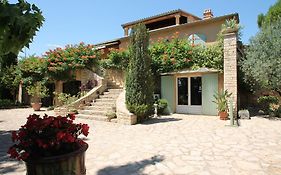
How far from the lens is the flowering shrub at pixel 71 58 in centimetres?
1590

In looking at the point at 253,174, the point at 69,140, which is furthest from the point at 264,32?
the point at 69,140

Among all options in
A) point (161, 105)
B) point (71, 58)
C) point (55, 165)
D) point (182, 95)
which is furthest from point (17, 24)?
point (71, 58)

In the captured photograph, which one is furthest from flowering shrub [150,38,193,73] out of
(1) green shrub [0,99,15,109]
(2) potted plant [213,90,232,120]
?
(1) green shrub [0,99,15,109]

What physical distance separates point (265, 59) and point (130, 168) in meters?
9.38

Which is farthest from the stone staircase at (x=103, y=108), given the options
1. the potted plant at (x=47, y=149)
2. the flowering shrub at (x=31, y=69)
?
the potted plant at (x=47, y=149)

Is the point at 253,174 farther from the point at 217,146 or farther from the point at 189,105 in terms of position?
the point at 189,105

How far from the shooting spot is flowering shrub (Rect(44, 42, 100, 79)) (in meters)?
15.9

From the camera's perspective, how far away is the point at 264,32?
1162 centimetres

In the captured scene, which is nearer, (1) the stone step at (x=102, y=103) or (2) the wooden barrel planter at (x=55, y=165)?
(2) the wooden barrel planter at (x=55, y=165)

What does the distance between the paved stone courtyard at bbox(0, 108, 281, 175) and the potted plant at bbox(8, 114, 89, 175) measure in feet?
4.67

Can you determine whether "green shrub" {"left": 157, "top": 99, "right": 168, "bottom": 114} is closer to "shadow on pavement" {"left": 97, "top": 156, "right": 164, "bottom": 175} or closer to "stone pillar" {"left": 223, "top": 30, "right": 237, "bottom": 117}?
"stone pillar" {"left": 223, "top": 30, "right": 237, "bottom": 117}

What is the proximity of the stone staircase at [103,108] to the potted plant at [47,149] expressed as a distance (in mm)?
7633

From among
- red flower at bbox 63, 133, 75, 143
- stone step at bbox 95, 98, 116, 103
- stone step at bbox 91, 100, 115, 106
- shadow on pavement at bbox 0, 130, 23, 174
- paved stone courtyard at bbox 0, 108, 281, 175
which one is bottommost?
shadow on pavement at bbox 0, 130, 23, 174

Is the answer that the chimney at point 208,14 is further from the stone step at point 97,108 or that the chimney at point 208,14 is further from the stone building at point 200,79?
the stone step at point 97,108
